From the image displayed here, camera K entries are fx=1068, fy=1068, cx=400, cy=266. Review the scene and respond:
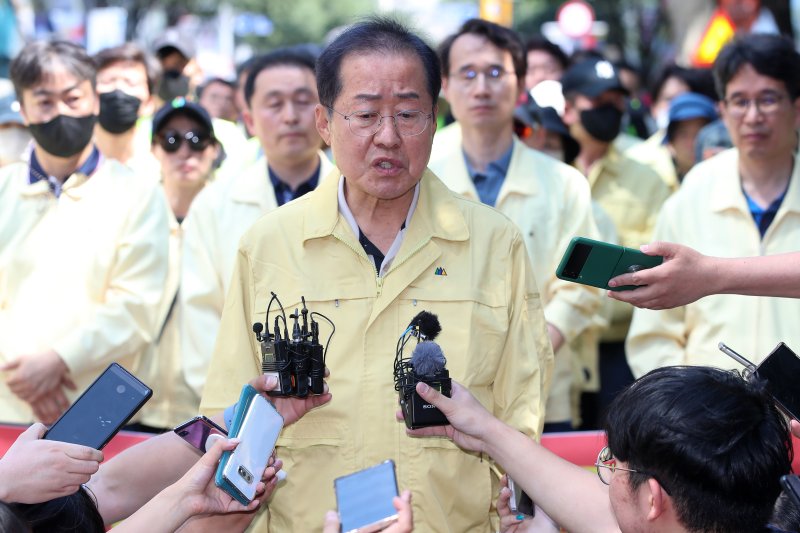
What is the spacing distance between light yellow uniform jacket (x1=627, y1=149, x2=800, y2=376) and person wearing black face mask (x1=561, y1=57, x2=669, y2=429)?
1.57m

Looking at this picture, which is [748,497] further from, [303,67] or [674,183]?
[674,183]

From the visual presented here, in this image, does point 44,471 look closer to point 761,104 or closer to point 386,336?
point 386,336

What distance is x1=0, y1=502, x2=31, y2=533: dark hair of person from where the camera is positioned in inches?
112

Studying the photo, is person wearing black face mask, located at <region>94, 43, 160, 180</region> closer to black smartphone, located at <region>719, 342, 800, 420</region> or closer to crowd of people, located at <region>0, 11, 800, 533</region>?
crowd of people, located at <region>0, 11, 800, 533</region>

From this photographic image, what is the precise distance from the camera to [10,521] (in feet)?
9.46

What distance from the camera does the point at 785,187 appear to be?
5.55 meters

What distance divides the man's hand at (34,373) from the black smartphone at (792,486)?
152 inches

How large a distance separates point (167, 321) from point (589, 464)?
2711mm

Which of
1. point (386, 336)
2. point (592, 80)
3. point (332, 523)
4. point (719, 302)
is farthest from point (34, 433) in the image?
point (592, 80)

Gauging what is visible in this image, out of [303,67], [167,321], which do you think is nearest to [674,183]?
[303,67]

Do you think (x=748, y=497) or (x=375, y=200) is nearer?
(x=748, y=497)

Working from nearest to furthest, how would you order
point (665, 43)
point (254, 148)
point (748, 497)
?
point (748, 497), point (254, 148), point (665, 43)

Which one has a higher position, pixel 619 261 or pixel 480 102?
pixel 480 102

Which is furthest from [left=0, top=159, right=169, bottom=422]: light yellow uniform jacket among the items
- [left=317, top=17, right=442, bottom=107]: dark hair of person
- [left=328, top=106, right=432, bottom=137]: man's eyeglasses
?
[left=328, top=106, right=432, bottom=137]: man's eyeglasses
